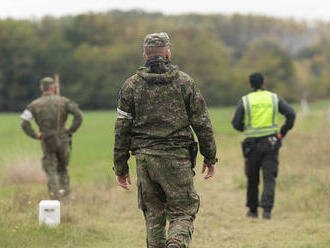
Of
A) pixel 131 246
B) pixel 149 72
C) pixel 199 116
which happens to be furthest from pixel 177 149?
pixel 131 246

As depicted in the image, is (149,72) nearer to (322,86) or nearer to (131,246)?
(131,246)

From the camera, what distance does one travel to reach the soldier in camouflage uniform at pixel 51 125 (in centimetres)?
1055

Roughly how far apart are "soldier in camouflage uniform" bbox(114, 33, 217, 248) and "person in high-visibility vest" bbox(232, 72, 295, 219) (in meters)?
3.90

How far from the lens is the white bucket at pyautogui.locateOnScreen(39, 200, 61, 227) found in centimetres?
800

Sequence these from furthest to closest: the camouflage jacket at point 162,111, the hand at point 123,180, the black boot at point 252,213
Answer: the black boot at point 252,213, the hand at point 123,180, the camouflage jacket at point 162,111

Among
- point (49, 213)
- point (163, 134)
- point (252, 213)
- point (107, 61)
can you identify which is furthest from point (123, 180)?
point (107, 61)

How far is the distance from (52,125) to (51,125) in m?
0.02

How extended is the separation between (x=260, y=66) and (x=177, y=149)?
9780cm

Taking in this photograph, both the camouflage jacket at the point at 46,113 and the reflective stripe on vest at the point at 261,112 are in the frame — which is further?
the camouflage jacket at the point at 46,113

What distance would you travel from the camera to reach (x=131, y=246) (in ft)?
25.4

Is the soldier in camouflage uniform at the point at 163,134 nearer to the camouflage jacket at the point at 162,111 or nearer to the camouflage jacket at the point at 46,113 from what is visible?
the camouflage jacket at the point at 162,111

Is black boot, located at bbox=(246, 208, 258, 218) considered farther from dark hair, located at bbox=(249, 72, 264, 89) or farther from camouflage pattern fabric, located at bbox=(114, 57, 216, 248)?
camouflage pattern fabric, located at bbox=(114, 57, 216, 248)

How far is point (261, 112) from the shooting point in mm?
9602

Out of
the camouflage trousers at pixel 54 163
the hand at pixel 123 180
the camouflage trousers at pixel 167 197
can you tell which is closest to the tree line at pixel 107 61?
the camouflage trousers at pixel 54 163
